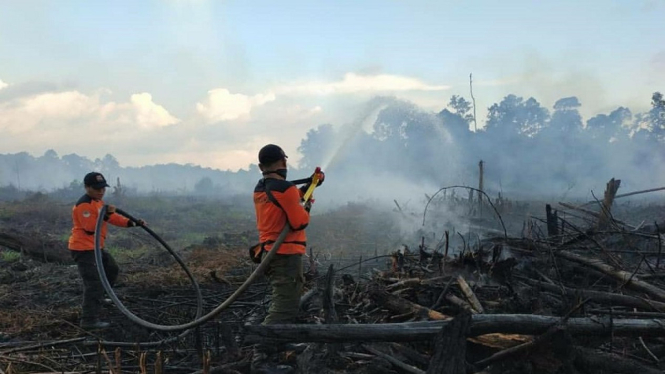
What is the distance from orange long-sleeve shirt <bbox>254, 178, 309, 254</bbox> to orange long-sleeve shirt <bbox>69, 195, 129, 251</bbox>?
98.1 inches

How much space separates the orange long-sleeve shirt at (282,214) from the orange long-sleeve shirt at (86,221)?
2492 mm

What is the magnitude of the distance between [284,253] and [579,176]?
48238 mm

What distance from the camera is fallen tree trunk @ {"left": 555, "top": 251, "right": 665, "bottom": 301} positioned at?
4785mm

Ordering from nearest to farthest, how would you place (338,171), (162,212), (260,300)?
(260,300)
(162,212)
(338,171)

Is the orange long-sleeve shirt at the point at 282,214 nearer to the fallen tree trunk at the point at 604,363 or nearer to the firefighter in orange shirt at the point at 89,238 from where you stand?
the firefighter in orange shirt at the point at 89,238

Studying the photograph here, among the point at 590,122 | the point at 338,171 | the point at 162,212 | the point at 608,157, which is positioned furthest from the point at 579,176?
the point at 162,212

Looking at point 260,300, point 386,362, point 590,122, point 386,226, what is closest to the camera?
point 386,362

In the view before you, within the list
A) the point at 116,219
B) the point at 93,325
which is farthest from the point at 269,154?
the point at 93,325

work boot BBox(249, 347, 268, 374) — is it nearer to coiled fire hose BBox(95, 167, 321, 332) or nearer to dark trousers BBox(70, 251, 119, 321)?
coiled fire hose BBox(95, 167, 321, 332)

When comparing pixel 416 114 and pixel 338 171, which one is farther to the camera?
pixel 338 171

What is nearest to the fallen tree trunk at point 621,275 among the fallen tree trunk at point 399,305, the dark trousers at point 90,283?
the fallen tree trunk at point 399,305

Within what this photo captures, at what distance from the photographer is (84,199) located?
6.02 metres

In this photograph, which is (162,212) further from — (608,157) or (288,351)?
(608,157)

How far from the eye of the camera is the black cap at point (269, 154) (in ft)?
14.3
